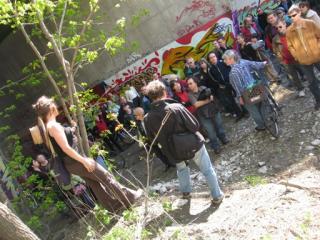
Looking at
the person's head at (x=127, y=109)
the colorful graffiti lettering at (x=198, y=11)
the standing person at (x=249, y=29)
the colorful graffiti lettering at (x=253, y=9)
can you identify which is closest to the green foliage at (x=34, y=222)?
the person's head at (x=127, y=109)

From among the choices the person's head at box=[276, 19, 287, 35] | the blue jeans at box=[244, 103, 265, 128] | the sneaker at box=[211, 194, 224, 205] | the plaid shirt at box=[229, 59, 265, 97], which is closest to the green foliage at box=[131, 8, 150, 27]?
the plaid shirt at box=[229, 59, 265, 97]

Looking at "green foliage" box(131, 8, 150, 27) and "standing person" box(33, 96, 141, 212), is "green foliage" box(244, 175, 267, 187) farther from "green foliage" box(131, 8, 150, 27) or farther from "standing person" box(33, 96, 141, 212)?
"green foliage" box(131, 8, 150, 27)

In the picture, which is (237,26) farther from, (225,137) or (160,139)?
(160,139)

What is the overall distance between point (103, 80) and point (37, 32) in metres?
7.52

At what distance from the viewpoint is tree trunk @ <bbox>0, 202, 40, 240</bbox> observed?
4605 mm

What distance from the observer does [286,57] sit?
9.42m

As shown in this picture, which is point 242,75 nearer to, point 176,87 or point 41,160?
point 176,87

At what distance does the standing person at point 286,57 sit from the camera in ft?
30.5

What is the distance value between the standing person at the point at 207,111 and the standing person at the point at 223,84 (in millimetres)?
1210

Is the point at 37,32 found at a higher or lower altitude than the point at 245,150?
higher

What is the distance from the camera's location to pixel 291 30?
25.1 ft

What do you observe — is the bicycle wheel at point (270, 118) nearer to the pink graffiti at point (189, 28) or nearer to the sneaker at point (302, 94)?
the sneaker at point (302, 94)

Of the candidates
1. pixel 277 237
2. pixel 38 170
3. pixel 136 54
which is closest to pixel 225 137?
pixel 38 170

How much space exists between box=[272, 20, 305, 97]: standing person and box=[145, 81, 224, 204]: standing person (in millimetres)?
4135
